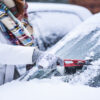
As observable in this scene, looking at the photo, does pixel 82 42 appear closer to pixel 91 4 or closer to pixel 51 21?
pixel 51 21

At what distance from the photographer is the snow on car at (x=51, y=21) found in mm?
2875

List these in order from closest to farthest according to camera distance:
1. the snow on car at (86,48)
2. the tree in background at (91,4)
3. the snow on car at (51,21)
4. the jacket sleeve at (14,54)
A: the snow on car at (86,48)
the jacket sleeve at (14,54)
the snow on car at (51,21)
the tree in background at (91,4)

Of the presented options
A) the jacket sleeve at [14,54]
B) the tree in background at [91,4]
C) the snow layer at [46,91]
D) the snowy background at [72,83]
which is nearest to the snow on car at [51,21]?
the snowy background at [72,83]

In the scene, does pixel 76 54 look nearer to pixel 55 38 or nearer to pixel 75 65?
pixel 75 65

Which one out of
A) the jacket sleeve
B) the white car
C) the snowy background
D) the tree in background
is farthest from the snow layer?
the tree in background

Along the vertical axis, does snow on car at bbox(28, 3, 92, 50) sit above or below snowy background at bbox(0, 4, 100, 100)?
above

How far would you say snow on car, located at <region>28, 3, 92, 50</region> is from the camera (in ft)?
9.43

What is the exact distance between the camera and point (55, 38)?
115 inches

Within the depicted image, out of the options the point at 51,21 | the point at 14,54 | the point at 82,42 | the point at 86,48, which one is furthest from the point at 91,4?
the point at 14,54

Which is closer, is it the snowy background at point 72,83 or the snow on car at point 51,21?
the snowy background at point 72,83

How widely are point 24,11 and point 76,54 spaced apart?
556mm

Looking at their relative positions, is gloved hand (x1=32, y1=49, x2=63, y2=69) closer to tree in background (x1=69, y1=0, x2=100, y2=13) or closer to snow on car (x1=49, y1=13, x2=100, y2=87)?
snow on car (x1=49, y1=13, x2=100, y2=87)

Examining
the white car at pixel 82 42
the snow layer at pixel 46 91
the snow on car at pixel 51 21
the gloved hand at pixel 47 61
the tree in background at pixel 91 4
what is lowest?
the snow layer at pixel 46 91

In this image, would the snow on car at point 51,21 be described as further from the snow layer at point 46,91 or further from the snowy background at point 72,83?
the snow layer at point 46,91
